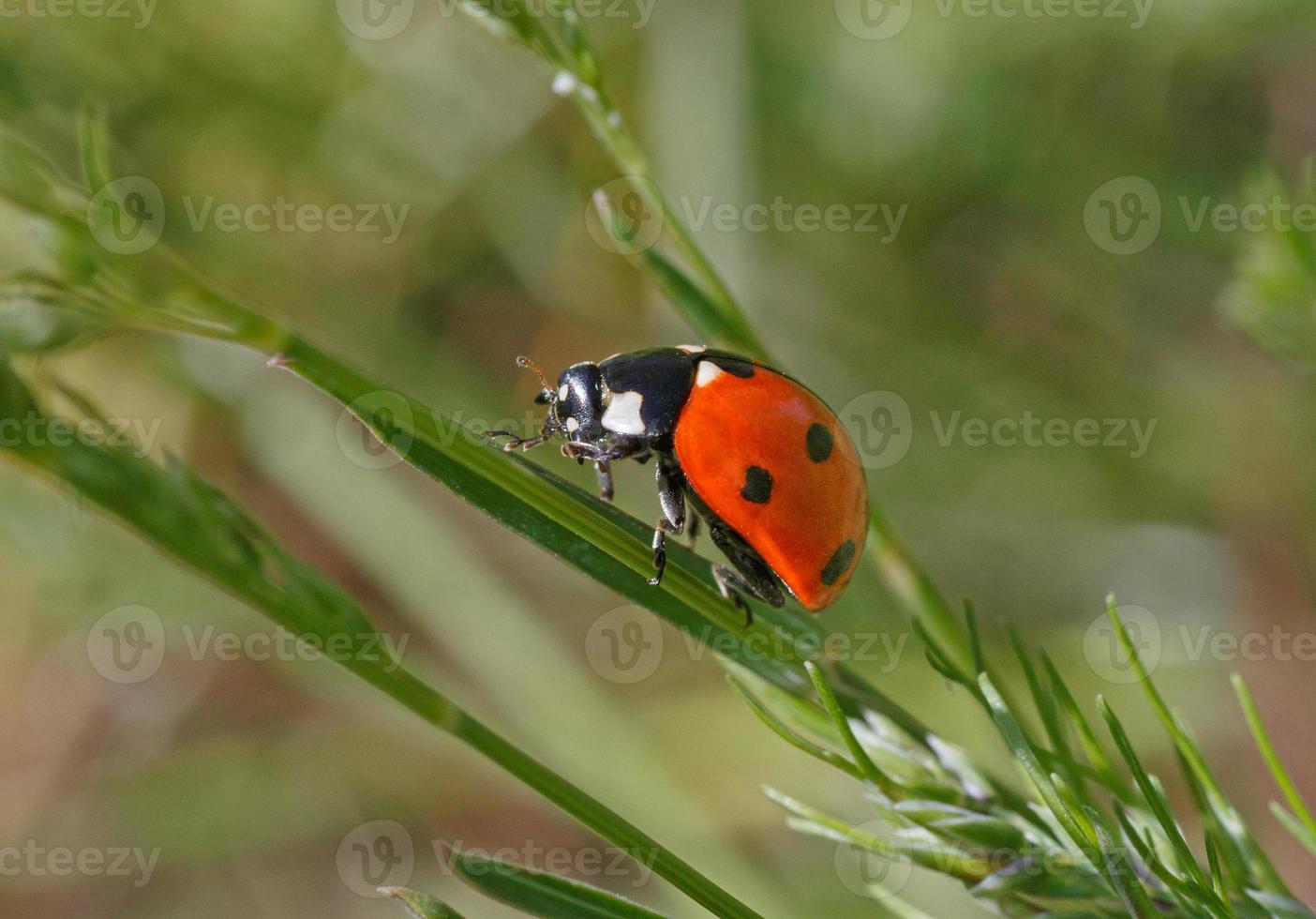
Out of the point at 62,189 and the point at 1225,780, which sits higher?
the point at 1225,780

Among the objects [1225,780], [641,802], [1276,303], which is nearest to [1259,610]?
[1225,780]

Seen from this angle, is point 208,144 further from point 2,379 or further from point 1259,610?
point 1259,610

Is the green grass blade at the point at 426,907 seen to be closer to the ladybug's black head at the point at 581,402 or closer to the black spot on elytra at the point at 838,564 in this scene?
the black spot on elytra at the point at 838,564

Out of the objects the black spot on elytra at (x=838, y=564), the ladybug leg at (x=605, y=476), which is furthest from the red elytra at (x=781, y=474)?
the ladybug leg at (x=605, y=476)

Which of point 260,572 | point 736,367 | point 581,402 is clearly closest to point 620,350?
point 581,402

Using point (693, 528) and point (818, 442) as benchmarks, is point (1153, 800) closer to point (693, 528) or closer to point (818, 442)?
point (818, 442)

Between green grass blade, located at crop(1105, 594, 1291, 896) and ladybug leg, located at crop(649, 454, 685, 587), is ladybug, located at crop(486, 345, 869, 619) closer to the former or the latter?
ladybug leg, located at crop(649, 454, 685, 587)
